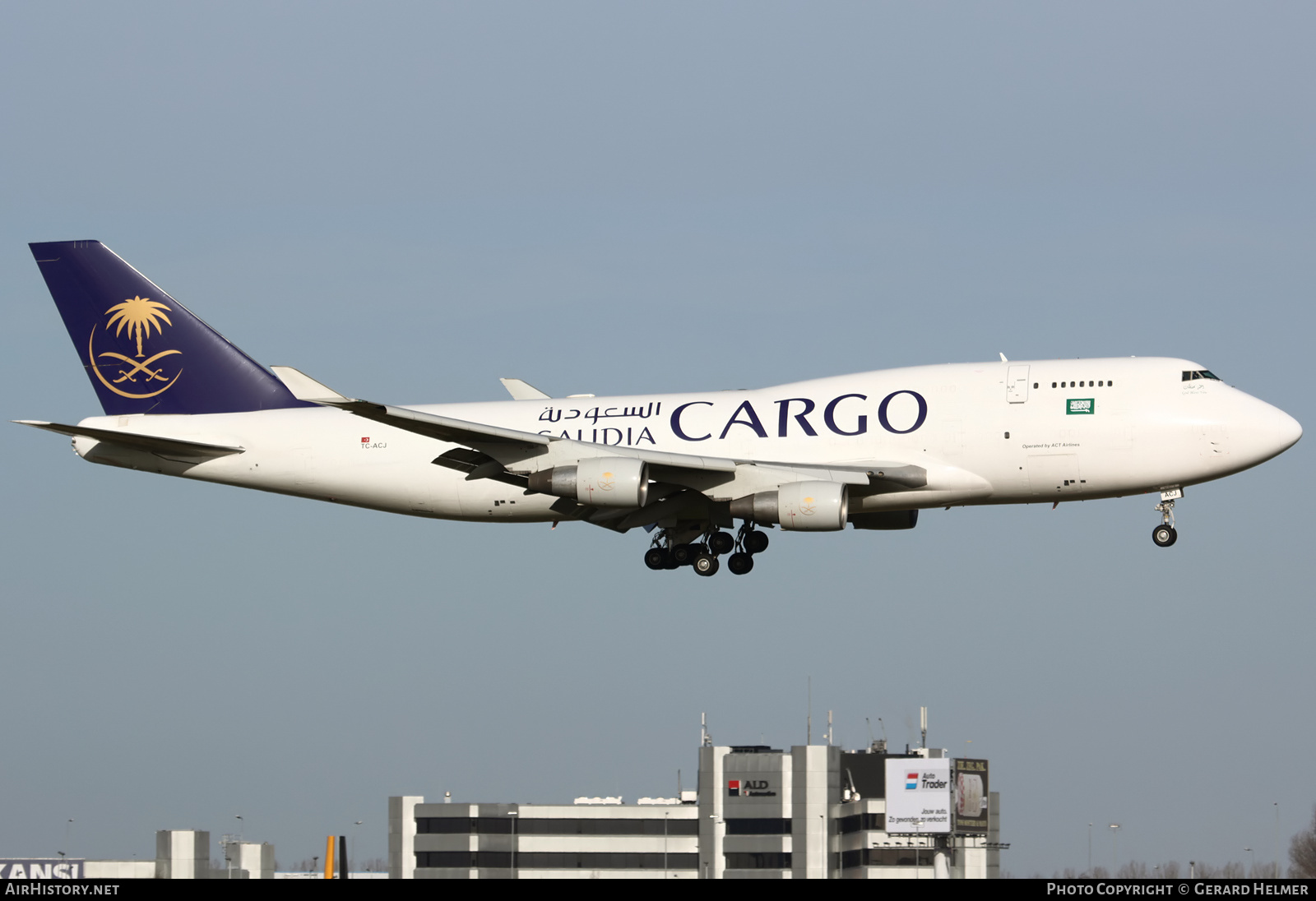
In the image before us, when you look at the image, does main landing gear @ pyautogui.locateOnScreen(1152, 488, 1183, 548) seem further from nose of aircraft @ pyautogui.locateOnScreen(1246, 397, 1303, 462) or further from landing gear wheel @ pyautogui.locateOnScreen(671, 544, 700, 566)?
landing gear wheel @ pyautogui.locateOnScreen(671, 544, 700, 566)

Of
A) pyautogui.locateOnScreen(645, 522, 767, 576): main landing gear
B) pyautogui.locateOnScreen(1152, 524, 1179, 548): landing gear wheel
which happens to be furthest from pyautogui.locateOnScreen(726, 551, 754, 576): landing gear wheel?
pyautogui.locateOnScreen(1152, 524, 1179, 548): landing gear wheel

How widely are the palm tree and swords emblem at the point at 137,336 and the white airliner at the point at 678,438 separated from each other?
50 millimetres

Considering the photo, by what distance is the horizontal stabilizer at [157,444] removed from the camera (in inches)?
1774

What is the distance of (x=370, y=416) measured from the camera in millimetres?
40062

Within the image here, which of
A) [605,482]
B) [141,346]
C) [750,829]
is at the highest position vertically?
[141,346]

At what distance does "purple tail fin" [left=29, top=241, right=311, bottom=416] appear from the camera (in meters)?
48.8

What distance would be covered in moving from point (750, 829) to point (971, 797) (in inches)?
581

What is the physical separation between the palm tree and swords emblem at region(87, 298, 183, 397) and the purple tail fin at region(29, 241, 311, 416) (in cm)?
2

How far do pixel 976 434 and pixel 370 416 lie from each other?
1499cm

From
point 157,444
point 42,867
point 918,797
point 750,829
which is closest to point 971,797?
point 918,797

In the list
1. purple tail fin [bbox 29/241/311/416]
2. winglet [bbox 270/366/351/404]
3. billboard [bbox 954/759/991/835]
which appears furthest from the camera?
billboard [bbox 954/759/991/835]

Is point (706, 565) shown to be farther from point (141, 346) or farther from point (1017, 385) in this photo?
point (141, 346)

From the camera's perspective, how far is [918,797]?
107438 millimetres

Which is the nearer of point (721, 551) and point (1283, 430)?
point (1283, 430)
